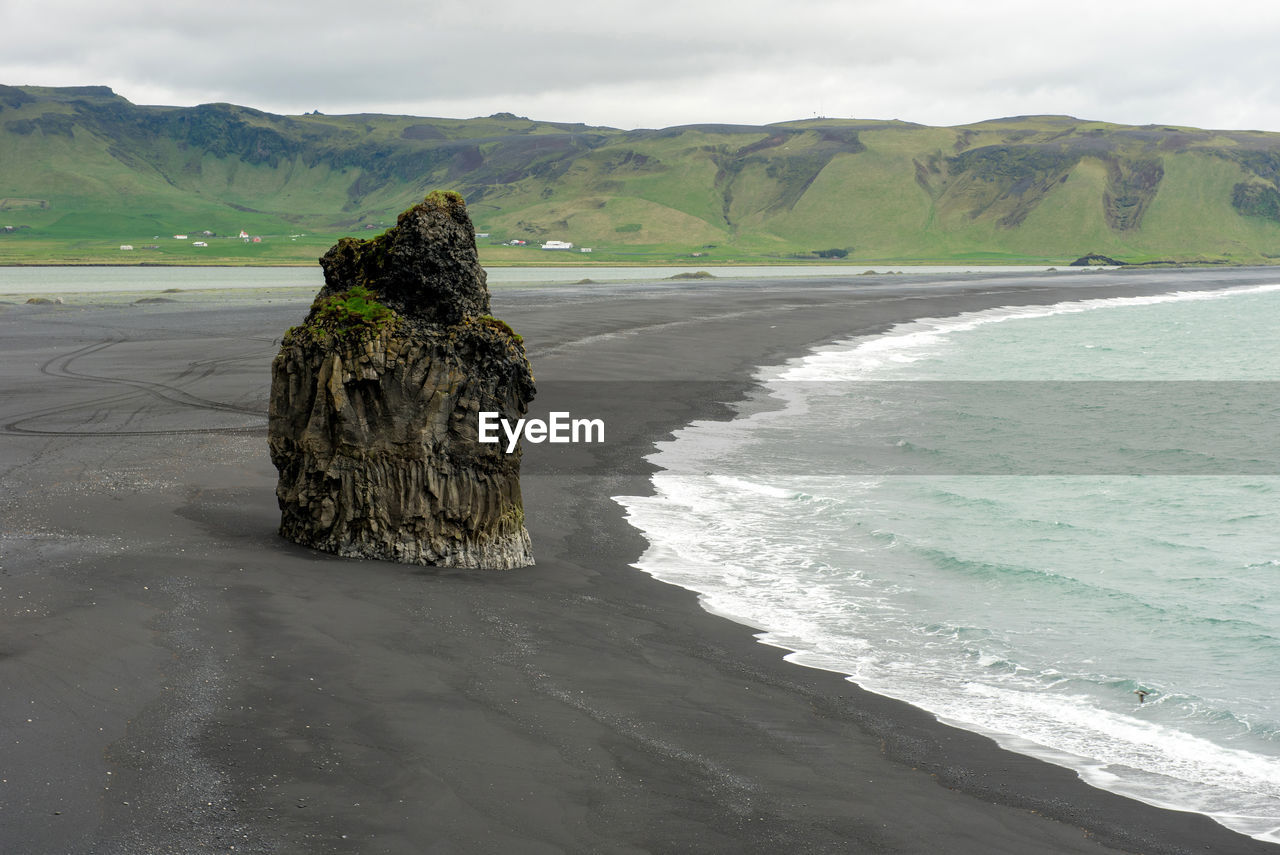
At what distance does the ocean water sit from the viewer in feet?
31.4

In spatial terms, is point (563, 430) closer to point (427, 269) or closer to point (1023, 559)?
point (1023, 559)

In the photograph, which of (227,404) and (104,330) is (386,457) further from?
(104,330)

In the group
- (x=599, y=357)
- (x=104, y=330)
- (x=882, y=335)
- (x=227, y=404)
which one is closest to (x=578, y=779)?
(x=227, y=404)

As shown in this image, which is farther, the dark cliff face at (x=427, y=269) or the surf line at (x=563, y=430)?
the surf line at (x=563, y=430)

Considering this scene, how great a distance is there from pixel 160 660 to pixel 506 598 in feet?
12.1

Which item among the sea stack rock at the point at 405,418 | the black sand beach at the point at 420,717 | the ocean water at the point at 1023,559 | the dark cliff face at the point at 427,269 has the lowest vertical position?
the ocean water at the point at 1023,559

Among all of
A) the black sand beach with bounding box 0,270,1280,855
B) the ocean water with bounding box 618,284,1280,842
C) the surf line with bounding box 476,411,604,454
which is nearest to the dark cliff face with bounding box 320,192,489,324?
the black sand beach with bounding box 0,270,1280,855

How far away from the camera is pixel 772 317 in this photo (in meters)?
56.4

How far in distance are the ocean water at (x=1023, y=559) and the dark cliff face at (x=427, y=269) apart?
4.10 meters

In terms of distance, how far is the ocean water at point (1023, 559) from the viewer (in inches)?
377

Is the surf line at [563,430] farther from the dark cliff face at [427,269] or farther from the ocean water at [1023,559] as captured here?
the dark cliff face at [427,269]

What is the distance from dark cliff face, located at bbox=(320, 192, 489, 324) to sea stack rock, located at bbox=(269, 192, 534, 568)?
0.02 metres

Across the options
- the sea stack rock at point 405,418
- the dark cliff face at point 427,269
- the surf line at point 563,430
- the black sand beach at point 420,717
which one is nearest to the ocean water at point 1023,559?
the black sand beach at point 420,717

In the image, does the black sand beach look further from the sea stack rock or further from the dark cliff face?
the dark cliff face
